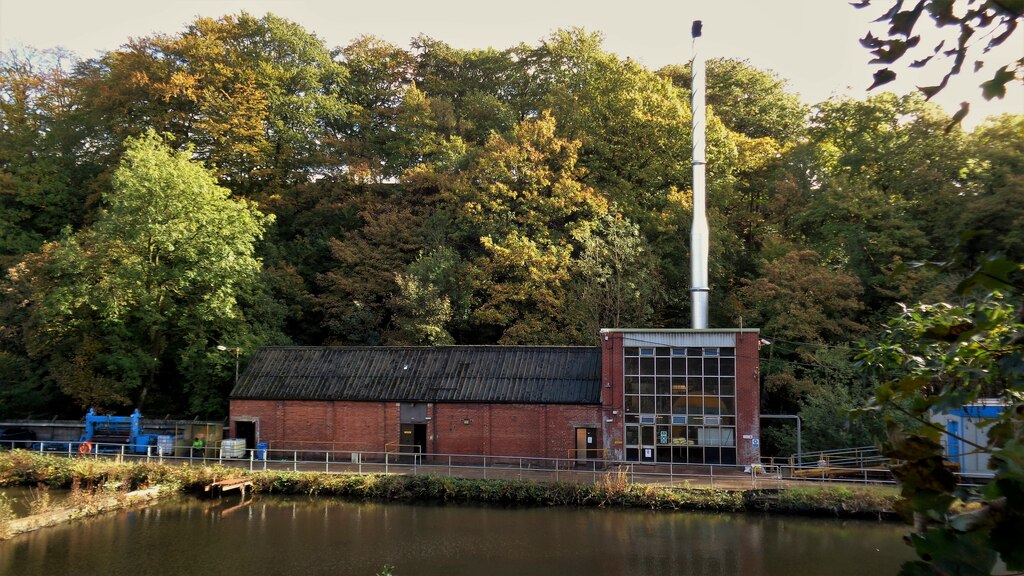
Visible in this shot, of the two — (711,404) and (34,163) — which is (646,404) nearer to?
(711,404)

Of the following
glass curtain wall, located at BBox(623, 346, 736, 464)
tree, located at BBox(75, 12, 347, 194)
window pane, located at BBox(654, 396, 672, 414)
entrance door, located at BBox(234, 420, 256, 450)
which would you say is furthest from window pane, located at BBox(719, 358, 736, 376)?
tree, located at BBox(75, 12, 347, 194)

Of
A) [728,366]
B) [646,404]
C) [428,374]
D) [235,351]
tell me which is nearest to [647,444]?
[646,404]

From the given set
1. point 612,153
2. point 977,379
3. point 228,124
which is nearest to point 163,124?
point 228,124

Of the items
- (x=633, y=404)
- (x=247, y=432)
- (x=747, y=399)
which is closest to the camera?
(x=747, y=399)

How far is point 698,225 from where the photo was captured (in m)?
31.4

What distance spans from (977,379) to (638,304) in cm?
3109

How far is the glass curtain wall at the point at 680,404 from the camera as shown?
26.3 m

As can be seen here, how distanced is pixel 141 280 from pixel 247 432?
9147mm

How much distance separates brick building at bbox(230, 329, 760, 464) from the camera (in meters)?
26.5

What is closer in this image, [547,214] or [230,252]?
[230,252]

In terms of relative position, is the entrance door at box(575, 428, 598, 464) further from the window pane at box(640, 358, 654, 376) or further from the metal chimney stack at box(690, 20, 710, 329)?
the metal chimney stack at box(690, 20, 710, 329)

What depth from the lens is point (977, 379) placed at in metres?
3.05

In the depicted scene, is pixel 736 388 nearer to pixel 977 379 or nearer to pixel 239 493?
pixel 239 493

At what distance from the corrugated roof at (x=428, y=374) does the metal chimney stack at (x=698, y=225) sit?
521 cm
